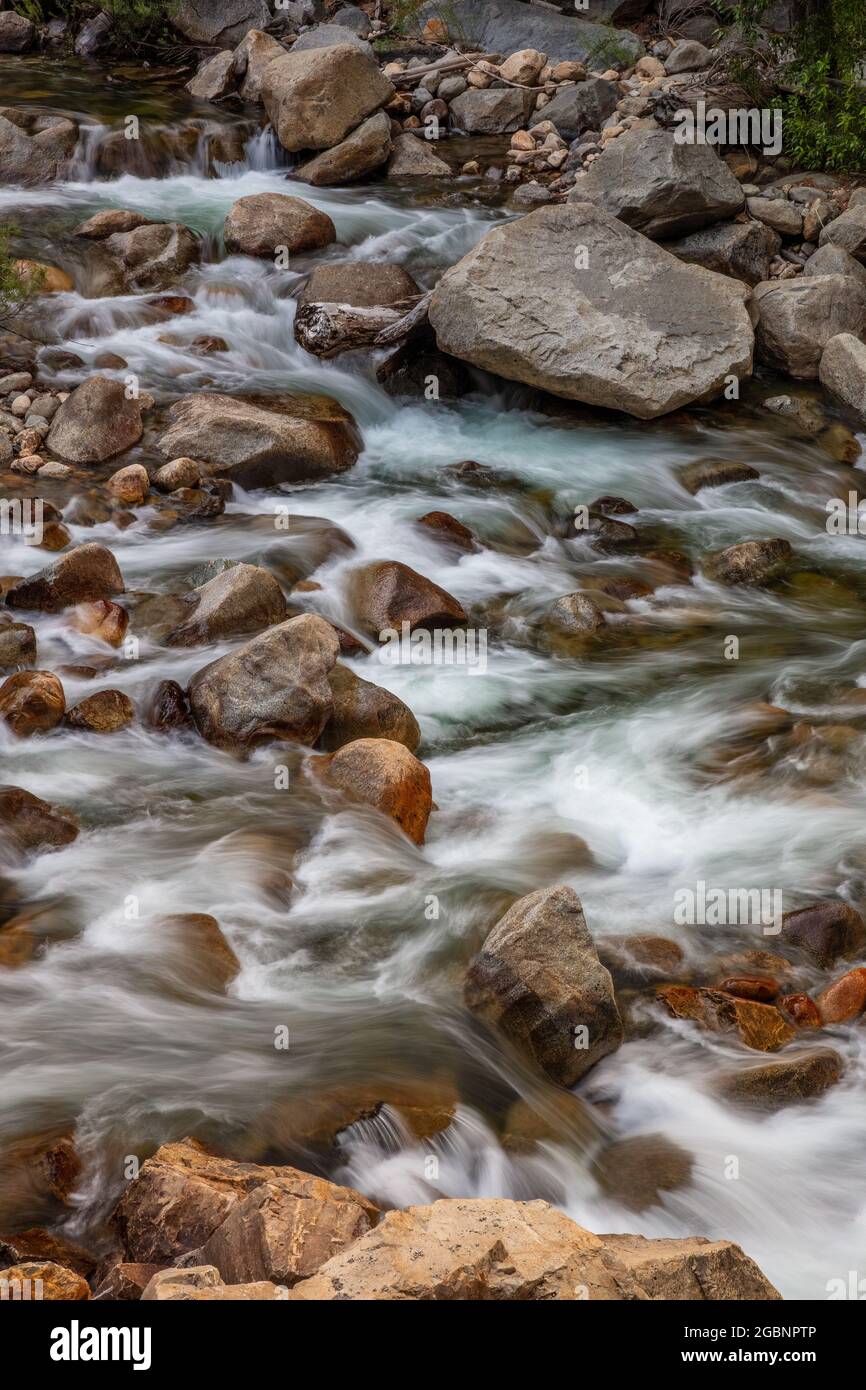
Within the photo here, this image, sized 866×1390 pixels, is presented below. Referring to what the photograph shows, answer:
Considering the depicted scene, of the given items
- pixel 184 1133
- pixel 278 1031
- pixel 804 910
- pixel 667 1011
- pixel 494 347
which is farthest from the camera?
pixel 494 347

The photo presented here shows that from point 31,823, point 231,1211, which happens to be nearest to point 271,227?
point 31,823

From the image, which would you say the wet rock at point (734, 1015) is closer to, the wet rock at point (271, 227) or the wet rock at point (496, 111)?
the wet rock at point (271, 227)

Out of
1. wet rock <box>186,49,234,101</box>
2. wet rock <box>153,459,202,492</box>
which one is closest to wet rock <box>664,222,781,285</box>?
wet rock <box>153,459,202,492</box>

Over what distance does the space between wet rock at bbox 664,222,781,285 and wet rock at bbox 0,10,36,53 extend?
11.7m

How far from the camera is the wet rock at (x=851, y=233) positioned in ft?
38.3

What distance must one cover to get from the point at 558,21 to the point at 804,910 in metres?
15.3

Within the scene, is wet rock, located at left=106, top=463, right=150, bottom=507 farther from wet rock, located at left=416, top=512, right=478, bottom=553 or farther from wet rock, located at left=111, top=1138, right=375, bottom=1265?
wet rock, located at left=111, top=1138, right=375, bottom=1265

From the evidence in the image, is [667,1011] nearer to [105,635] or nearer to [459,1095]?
[459,1095]

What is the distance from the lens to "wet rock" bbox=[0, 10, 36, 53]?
17875 mm

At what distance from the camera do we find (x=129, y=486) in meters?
8.60

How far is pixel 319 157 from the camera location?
1418cm

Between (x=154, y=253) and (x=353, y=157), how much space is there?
3.53 metres

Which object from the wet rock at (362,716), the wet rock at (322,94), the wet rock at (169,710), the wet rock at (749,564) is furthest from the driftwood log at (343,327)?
the wet rock at (169,710)

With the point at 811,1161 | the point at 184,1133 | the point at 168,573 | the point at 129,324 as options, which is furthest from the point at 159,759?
the point at 129,324
